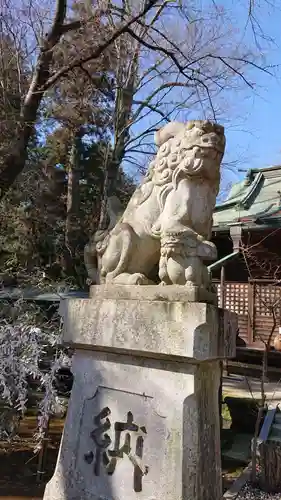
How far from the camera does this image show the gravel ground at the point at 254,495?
4387 mm

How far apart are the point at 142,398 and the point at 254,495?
9.63 feet

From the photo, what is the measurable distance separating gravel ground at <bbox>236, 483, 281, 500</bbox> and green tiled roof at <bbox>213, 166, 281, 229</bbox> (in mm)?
6089

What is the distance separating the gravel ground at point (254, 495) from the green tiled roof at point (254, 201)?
6089mm

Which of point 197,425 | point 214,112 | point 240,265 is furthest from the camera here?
point 240,265

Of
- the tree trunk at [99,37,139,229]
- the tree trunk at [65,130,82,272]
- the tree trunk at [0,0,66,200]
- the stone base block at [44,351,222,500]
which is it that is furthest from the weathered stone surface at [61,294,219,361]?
the tree trunk at [99,37,139,229]

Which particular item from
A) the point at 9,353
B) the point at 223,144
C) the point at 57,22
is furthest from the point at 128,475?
the point at 57,22

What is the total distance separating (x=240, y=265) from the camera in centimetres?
1195

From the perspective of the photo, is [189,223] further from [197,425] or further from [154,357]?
[197,425]

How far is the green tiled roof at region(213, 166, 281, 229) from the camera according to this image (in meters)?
9.85

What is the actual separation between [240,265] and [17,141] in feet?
24.5

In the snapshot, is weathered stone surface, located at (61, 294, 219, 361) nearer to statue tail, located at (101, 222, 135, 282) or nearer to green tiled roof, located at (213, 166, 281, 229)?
statue tail, located at (101, 222, 135, 282)

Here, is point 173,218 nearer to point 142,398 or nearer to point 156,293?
point 156,293

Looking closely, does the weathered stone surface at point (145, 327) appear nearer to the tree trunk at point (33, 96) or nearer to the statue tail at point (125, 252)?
the statue tail at point (125, 252)

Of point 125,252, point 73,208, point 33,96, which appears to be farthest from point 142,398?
point 73,208
